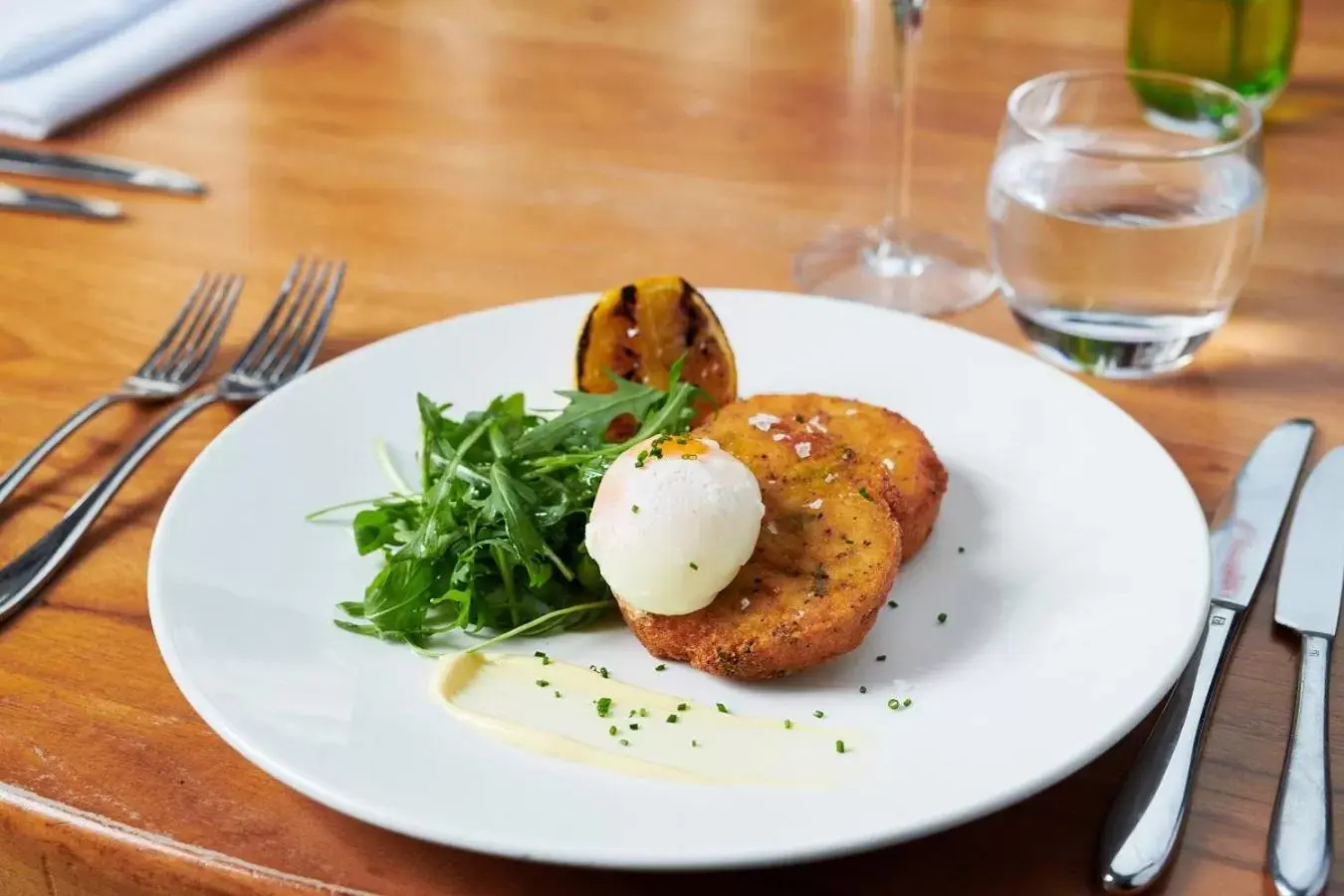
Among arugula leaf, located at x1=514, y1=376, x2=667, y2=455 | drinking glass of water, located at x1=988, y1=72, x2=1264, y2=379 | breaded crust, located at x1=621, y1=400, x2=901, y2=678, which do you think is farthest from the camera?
drinking glass of water, located at x1=988, y1=72, x2=1264, y2=379

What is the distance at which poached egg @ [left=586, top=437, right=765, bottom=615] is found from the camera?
3.56 feet

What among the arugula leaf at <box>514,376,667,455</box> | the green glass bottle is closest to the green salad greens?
the arugula leaf at <box>514,376,667,455</box>

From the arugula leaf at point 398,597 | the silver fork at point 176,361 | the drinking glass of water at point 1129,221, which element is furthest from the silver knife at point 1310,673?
the silver fork at point 176,361

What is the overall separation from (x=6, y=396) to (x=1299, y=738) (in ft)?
4.46

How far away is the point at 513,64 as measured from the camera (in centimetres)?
250

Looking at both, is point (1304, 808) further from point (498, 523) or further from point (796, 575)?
point (498, 523)

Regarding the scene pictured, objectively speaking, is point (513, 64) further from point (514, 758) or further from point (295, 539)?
point (514, 758)

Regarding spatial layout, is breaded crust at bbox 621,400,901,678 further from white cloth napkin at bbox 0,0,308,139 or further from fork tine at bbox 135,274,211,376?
white cloth napkin at bbox 0,0,308,139

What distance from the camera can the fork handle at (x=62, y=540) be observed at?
1.29 metres

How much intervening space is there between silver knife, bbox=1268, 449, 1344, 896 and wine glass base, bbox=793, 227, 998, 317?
541 millimetres

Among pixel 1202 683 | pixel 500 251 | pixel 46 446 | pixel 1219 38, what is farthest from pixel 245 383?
pixel 1219 38

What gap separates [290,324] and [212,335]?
0.09 metres

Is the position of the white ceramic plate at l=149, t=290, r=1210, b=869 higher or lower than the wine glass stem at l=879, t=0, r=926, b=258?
lower

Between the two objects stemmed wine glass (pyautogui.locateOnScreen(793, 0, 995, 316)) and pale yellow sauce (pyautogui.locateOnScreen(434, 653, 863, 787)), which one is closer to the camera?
pale yellow sauce (pyautogui.locateOnScreen(434, 653, 863, 787))
